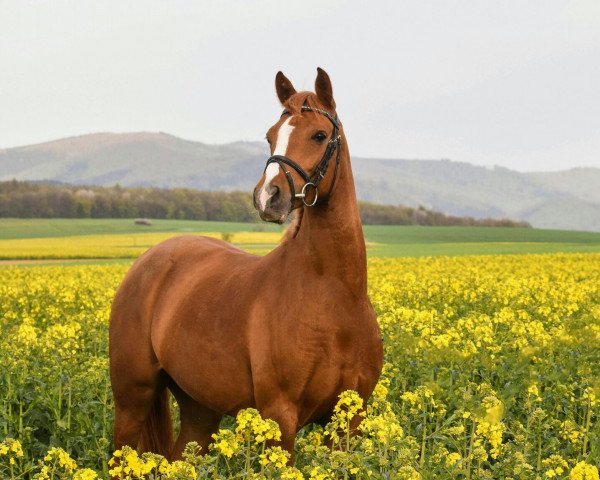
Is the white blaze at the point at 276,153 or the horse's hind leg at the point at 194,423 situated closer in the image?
the white blaze at the point at 276,153

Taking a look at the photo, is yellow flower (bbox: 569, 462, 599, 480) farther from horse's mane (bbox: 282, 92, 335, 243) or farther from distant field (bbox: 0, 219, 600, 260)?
distant field (bbox: 0, 219, 600, 260)

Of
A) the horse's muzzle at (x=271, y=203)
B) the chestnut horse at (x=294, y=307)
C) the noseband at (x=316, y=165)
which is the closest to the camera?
the horse's muzzle at (x=271, y=203)

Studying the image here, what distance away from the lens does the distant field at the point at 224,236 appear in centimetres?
6122

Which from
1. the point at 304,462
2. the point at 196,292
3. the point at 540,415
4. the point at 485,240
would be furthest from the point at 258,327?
the point at 485,240

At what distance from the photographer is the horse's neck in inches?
157

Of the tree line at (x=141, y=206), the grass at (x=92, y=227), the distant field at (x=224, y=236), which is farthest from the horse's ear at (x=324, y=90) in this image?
the tree line at (x=141, y=206)

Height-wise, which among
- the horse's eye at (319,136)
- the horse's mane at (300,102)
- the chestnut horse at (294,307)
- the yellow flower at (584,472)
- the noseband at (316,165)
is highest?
the horse's mane at (300,102)

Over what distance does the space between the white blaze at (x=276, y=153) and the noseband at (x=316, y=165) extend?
48mm

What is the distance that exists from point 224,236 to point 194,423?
57.9m

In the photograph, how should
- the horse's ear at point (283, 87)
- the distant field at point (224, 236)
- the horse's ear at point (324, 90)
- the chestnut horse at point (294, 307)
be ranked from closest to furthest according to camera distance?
the chestnut horse at point (294, 307) → the horse's ear at point (324, 90) → the horse's ear at point (283, 87) → the distant field at point (224, 236)

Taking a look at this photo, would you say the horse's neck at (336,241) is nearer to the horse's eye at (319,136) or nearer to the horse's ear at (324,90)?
the horse's eye at (319,136)

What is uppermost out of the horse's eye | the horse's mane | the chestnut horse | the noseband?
the horse's mane

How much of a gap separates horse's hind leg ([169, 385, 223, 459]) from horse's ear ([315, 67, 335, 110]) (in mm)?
2403

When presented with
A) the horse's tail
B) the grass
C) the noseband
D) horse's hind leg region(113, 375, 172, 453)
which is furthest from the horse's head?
the grass
